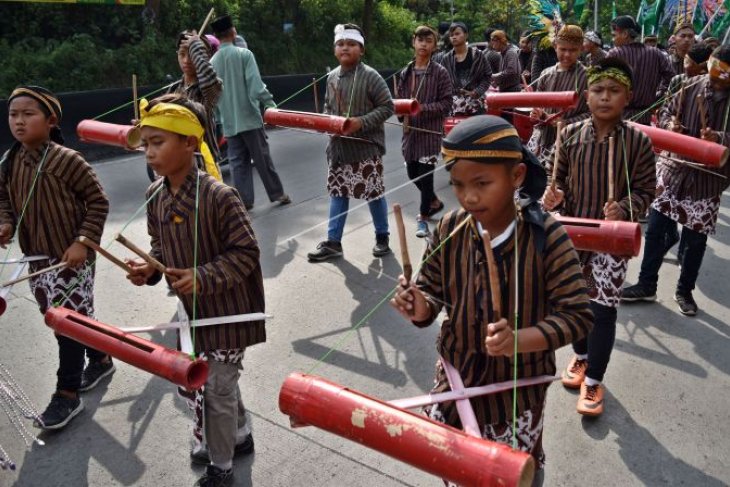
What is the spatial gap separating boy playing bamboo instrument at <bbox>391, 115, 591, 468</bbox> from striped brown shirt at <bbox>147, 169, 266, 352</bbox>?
0.78 meters

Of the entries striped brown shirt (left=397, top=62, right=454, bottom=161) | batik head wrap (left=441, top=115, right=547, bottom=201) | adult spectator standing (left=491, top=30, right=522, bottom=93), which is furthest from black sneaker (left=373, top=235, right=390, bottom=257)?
adult spectator standing (left=491, top=30, right=522, bottom=93)

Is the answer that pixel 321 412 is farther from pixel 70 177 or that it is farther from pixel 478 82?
pixel 478 82

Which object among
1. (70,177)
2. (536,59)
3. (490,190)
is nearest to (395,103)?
→ (70,177)

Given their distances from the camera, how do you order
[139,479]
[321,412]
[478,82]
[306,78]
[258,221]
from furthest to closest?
[306,78] < [478,82] < [258,221] < [139,479] < [321,412]

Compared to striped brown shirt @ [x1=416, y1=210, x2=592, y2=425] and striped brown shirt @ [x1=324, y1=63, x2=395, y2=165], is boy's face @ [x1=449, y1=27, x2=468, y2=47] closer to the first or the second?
striped brown shirt @ [x1=324, y1=63, x2=395, y2=165]

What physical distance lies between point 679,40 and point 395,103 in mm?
4098

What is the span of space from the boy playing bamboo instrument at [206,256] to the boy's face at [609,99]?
173 cm

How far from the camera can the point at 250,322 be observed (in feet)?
9.28

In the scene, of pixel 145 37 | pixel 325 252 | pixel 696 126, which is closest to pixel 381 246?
pixel 325 252

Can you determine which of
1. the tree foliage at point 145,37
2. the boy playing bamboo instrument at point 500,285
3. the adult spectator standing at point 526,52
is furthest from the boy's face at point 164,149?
the adult spectator standing at point 526,52

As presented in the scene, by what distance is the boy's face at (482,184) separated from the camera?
1.89m

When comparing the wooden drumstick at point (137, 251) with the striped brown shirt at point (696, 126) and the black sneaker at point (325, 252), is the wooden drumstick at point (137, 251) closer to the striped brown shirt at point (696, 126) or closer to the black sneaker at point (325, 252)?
the black sneaker at point (325, 252)

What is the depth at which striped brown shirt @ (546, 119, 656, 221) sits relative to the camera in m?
3.25

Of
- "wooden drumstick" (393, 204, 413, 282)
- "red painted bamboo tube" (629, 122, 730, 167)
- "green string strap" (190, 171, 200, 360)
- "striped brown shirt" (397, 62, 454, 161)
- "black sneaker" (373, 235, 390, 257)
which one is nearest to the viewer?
"wooden drumstick" (393, 204, 413, 282)
